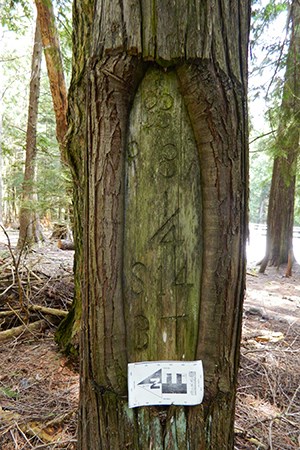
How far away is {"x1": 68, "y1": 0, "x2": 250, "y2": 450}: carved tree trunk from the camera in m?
1.00

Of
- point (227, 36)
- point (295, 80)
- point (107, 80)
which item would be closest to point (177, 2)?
point (227, 36)

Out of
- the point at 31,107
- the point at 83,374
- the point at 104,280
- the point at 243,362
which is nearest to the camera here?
the point at 104,280

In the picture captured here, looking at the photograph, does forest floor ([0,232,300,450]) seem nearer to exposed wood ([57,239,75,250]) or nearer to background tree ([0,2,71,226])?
background tree ([0,2,71,226])

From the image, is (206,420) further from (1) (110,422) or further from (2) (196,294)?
(2) (196,294)

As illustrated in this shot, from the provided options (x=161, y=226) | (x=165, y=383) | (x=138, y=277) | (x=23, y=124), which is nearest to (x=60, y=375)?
(x=165, y=383)

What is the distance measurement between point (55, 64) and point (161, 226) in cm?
402

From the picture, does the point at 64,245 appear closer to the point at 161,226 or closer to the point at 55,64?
the point at 55,64

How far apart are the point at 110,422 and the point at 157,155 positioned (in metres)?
0.97

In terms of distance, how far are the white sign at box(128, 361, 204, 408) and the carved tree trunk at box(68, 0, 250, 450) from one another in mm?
29

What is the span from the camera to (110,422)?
3.61 ft

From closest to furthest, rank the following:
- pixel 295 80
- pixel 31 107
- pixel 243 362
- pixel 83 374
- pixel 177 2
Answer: pixel 177 2 → pixel 83 374 → pixel 243 362 → pixel 295 80 → pixel 31 107

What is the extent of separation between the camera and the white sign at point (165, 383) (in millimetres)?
1051

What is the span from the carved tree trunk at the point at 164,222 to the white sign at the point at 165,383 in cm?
3

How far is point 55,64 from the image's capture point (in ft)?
13.6
